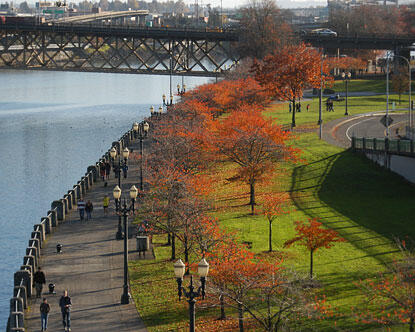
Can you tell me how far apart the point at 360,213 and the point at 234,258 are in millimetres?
21917

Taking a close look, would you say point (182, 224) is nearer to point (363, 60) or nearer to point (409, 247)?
point (409, 247)

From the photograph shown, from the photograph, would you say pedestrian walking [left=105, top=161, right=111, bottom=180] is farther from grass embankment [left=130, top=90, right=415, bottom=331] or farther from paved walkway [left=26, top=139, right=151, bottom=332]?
paved walkway [left=26, top=139, right=151, bottom=332]

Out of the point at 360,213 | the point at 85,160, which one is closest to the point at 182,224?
the point at 360,213

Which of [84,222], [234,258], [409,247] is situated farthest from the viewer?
[84,222]

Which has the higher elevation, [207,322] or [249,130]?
[249,130]

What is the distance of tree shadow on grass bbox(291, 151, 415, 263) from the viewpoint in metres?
49.8

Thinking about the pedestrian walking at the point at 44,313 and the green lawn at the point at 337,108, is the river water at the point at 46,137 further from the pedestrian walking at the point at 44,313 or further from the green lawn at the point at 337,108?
the green lawn at the point at 337,108

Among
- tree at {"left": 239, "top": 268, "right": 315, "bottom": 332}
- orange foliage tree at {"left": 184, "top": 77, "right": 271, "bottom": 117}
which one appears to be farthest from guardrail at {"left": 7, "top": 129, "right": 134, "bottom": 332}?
orange foliage tree at {"left": 184, "top": 77, "right": 271, "bottom": 117}

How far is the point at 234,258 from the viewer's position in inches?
1405

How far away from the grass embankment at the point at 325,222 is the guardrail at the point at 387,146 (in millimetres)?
1184

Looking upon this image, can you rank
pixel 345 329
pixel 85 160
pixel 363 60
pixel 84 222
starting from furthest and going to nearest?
pixel 363 60 → pixel 85 160 → pixel 84 222 → pixel 345 329

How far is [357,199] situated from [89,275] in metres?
26.0

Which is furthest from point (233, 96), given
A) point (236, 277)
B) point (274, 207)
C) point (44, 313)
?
point (44, 313)

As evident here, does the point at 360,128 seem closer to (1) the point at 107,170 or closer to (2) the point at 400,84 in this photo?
(2) the point at 400,84
